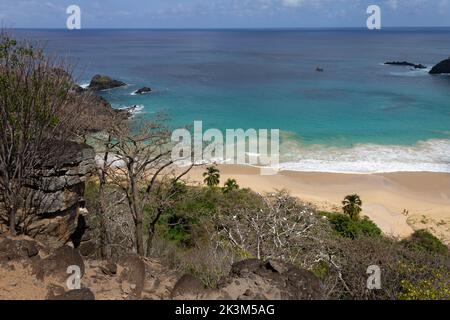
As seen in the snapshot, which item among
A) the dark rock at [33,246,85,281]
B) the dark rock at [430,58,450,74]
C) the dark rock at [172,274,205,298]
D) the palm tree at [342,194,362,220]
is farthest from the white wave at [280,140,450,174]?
the dark rock at [430,58,450,74]

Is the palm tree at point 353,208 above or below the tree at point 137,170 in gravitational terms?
below

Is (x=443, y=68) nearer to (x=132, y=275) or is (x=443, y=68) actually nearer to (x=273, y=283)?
(x=273, y=283)

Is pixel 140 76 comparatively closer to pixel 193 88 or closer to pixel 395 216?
pixel 193 88

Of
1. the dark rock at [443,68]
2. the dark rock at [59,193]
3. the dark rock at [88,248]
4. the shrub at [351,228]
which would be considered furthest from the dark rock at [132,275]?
the dark rock at [443,68]

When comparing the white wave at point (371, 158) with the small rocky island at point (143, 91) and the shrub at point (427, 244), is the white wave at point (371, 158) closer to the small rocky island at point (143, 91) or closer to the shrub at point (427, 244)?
the shrub at point (427, 244)

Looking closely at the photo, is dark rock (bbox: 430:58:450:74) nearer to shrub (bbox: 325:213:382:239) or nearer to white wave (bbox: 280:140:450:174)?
white wave (bbox: 280:140:450:174)

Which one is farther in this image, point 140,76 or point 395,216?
point 140,76

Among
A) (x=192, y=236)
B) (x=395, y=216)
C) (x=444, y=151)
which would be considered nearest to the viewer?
(x=192, y=236)
